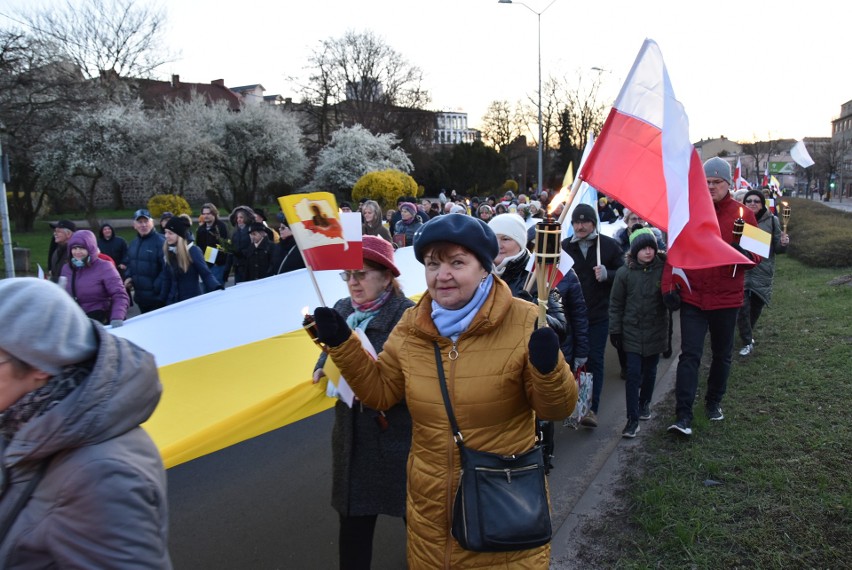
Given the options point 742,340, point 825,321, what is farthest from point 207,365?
point 825,321

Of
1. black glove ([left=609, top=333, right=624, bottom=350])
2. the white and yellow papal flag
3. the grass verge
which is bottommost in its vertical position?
the grass verge

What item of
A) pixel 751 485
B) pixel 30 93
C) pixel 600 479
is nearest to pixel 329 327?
pixel 600 479

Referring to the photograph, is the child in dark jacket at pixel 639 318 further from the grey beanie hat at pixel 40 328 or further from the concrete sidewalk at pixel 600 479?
the grey beanie hat at pixel 40 328

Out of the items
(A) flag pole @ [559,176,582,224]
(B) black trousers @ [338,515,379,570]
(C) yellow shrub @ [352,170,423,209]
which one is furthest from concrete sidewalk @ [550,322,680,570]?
(C) yellow shrub @ [352,170,423,209]

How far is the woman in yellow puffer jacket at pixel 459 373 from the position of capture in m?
2.15

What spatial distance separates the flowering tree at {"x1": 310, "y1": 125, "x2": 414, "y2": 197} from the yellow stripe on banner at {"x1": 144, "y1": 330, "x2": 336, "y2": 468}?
1469 inches

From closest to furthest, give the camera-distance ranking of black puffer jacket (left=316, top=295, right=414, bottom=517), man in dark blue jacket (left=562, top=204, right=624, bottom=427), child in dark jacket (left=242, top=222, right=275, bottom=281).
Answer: black puffer jacket (left=316, top=295, right=414, bottom=517) < man in dark blue jacket (left=562, top=204, right=624, bottom=427) < child in dark jacket (left=242, top=222, right=275, bottom=281)

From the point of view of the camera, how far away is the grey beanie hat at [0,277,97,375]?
1.51 meters

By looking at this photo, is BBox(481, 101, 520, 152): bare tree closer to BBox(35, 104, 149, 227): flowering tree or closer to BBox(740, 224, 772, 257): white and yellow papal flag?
BBox(35, 104, 149, 227): flowering tree

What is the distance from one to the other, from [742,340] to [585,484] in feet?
14.3

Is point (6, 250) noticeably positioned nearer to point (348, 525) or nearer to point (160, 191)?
point (348, 525)

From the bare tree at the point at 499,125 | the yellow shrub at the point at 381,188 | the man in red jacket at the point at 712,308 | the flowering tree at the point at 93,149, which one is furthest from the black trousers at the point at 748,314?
the bare tree at the point at 499,125

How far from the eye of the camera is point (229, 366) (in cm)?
427

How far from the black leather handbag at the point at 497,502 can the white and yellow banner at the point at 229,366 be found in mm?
1940
